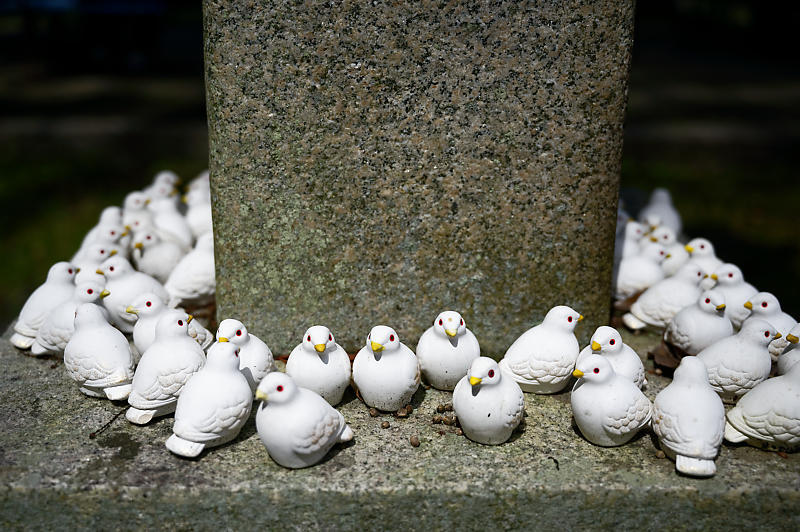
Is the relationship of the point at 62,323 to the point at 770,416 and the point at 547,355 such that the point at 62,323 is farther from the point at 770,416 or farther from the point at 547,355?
the point at 770,416

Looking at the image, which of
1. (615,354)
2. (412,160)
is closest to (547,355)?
(615,354)

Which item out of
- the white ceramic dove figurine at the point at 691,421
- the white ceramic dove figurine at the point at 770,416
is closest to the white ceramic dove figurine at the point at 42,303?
the white ceramic dove figurine at the point at 691,421


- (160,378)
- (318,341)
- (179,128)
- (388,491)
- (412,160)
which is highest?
(412,160)

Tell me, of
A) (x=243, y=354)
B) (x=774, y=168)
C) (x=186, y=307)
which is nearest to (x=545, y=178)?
(x=243, y=354)

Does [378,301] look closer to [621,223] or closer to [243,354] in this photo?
[243,354]

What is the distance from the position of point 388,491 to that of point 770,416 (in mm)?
1260

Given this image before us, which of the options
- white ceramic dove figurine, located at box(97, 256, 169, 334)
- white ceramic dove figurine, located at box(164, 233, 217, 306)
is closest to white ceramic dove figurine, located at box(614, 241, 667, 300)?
white ceramic dove figurine, located at box(164, 233, 217, 306)

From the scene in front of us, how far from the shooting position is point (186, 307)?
3.51 m

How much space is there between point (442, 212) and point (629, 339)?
1.05m

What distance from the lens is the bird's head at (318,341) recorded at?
2713 mm

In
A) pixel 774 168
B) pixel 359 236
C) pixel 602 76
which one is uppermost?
pixel 602 76

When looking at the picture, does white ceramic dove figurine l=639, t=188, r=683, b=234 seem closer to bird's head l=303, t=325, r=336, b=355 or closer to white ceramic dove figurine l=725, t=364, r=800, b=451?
white ceramic dove figurine l=725, t=364, r=800, b=451

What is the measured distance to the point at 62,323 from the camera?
3.02 m

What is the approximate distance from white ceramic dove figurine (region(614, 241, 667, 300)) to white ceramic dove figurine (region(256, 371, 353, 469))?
1.74 meters
